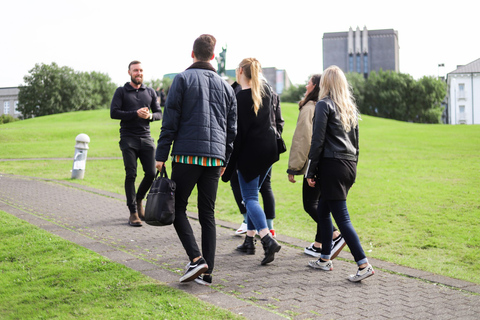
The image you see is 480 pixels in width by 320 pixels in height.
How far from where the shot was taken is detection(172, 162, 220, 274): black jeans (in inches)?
176

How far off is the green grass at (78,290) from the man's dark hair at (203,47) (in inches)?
83.8

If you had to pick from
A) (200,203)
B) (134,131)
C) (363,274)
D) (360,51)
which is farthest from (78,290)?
(360,51)

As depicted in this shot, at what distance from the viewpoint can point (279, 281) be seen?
4.77 m

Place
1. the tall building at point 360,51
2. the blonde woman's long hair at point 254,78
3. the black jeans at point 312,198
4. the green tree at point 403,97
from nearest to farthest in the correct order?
the blonde woman's long hair at point 254,78 → the black jeans at point 312,198 → the green tree at point 403,97 → the tall building at point 360,51

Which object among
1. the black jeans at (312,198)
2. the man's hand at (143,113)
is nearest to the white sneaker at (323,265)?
the black jeans at (312,198)

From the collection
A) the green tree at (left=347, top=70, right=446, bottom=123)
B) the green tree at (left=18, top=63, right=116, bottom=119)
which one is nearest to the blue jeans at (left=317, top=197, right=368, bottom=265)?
the green tree at (left=347, top=70, right=446, bottom=123)

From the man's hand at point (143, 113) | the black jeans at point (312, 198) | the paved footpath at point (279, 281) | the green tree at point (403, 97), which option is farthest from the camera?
the green tree at point (403, 97)

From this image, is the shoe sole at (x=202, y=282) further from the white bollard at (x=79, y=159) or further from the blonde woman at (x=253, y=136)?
the white bollard at (x=79, y=159)

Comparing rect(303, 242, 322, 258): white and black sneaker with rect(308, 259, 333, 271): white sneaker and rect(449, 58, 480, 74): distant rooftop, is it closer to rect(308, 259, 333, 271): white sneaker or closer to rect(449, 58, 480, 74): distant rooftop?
rect(308, 259, 333, 271): white sneaker

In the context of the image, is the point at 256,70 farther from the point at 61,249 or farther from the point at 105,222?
the point at 105,222

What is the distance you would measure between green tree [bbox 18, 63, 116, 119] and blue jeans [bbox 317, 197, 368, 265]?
7702 centimetres

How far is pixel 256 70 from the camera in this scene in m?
5.43

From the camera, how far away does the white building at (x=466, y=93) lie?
261 ft

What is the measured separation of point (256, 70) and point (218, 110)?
1.06 m
